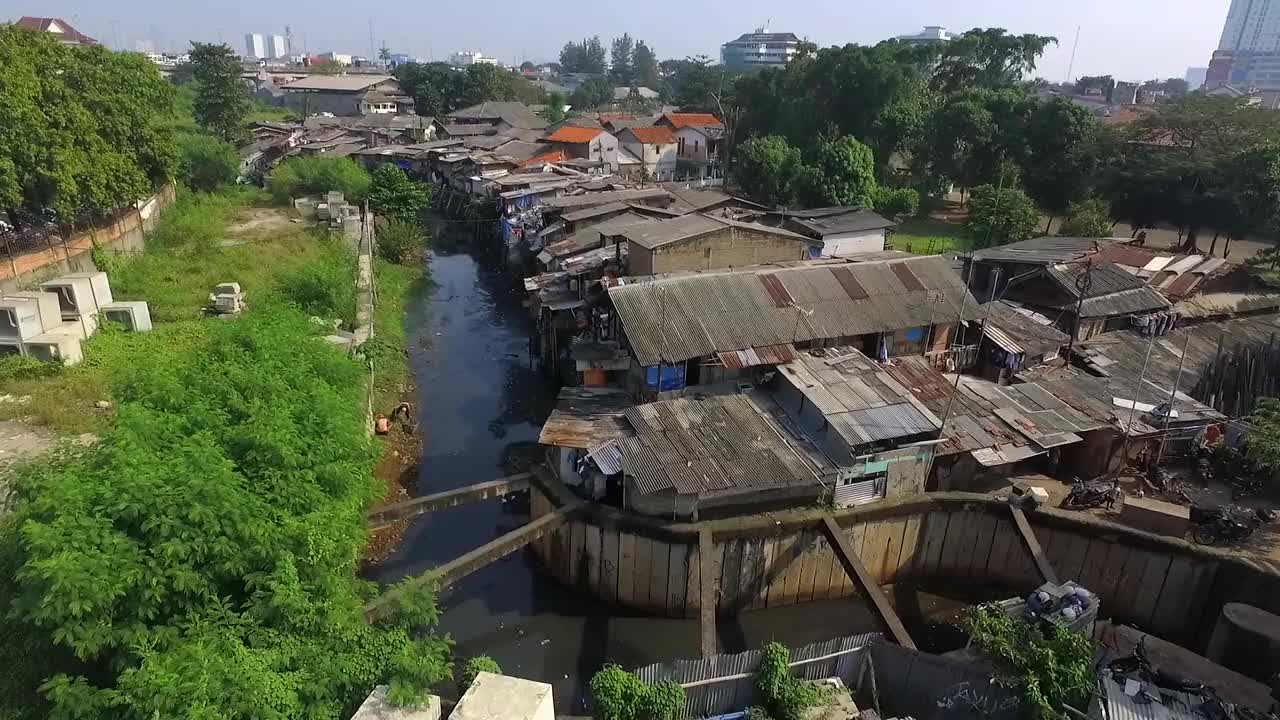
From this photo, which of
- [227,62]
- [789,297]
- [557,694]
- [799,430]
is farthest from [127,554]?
[227,62]

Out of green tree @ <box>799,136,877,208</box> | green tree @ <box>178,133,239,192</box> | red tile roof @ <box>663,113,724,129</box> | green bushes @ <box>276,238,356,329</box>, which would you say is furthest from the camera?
red tile roof @ <box>663,113,724,129</box>

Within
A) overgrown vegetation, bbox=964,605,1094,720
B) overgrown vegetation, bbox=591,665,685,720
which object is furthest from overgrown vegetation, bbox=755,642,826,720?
overgrown vegetation, bbox=964,605,1094,720

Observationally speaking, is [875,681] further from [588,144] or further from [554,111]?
[554,111]

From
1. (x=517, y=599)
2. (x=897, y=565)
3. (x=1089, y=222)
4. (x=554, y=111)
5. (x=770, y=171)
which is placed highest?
(x=554, y=111)

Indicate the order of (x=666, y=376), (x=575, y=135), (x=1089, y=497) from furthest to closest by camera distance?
(x=575, y=135)
(x=666, y=376)
(x=1089, y=497)

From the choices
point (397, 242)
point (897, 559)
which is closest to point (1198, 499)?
point (897, 559)

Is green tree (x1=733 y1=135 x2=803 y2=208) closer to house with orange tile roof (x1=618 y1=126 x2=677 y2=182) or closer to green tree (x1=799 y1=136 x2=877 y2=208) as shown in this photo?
green tree (x1=799 y1=136 x2=877 y2=208)
